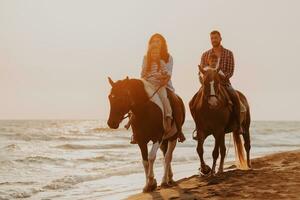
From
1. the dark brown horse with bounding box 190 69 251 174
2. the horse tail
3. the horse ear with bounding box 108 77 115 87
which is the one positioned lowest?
the horse tail

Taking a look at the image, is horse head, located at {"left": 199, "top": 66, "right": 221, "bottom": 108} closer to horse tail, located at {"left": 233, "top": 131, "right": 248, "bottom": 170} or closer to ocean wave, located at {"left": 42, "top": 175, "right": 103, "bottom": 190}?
horse tail, located at {"left": 233, "top": 131, "right": 248, "bottom": 170}

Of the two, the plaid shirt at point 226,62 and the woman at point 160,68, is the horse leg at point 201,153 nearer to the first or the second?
the woman at point 160,68

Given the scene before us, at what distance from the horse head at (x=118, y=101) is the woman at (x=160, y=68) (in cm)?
112

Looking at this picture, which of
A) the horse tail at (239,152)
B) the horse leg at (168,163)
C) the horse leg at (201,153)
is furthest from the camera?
the horse tail at (239,152)

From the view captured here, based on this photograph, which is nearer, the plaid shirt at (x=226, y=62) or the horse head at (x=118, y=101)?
the horse head at (x=118, y=101)

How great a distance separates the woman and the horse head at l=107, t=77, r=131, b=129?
3.69 ft

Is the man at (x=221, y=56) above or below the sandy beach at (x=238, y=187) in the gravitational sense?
above

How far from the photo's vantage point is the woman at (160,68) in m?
9.12

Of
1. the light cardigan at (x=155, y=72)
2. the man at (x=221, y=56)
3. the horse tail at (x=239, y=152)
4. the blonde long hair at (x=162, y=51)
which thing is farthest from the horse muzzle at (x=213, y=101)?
the horse tail at (x=239, y=152)

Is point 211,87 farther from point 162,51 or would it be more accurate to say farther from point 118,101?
point 118,101

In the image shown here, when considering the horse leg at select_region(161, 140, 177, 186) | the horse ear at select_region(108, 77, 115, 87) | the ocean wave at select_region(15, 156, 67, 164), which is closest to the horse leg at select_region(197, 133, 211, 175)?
the horse leg at select_region(161, 140, 177, 186)

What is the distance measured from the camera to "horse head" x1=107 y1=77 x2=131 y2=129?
7.94 meters

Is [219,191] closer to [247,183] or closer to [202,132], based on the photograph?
[247,183]

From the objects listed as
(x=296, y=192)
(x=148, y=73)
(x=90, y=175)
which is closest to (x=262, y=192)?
(x=296, y=192)
